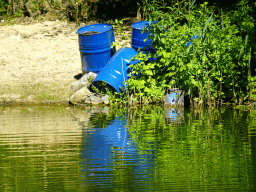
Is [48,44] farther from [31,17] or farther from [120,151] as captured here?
[120,151]

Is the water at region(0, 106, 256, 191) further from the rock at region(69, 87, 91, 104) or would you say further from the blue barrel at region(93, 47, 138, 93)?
the rock at region(69, 87, 91, 104)

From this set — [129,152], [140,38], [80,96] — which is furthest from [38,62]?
[129,152]

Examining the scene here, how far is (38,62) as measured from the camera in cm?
1235

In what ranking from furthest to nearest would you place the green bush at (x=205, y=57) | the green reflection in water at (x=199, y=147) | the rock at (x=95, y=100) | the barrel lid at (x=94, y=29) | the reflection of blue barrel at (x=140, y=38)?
the barrel lid at (x=94, y=29)
the rock at (x=95, y=100)
the reflection of blue barrel at (x=140, y=38)
the green bush at (x=205, y=57)
the green reflection in water at (x=199, y=147)

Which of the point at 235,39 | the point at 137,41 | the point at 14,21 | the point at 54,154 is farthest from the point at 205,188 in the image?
the point at 14,21

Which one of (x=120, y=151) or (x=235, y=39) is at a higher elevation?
(x=235, y=39)

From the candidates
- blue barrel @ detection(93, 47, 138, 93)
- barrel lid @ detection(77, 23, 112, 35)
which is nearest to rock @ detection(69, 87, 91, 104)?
blue barrel @ detection(93, 47, 138, 93)

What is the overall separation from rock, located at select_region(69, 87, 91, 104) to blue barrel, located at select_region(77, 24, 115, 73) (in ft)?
2.43

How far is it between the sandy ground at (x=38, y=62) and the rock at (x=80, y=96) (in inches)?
13.5

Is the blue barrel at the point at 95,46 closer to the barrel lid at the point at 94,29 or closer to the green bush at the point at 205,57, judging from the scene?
the barrel lid at the point at 94,29

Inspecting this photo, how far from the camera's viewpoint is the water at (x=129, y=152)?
3.85 m

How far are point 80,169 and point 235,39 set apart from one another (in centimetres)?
552

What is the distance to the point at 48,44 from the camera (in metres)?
13.7

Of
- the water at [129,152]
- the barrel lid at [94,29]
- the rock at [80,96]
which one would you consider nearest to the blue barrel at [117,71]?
the rock at [80,96]
